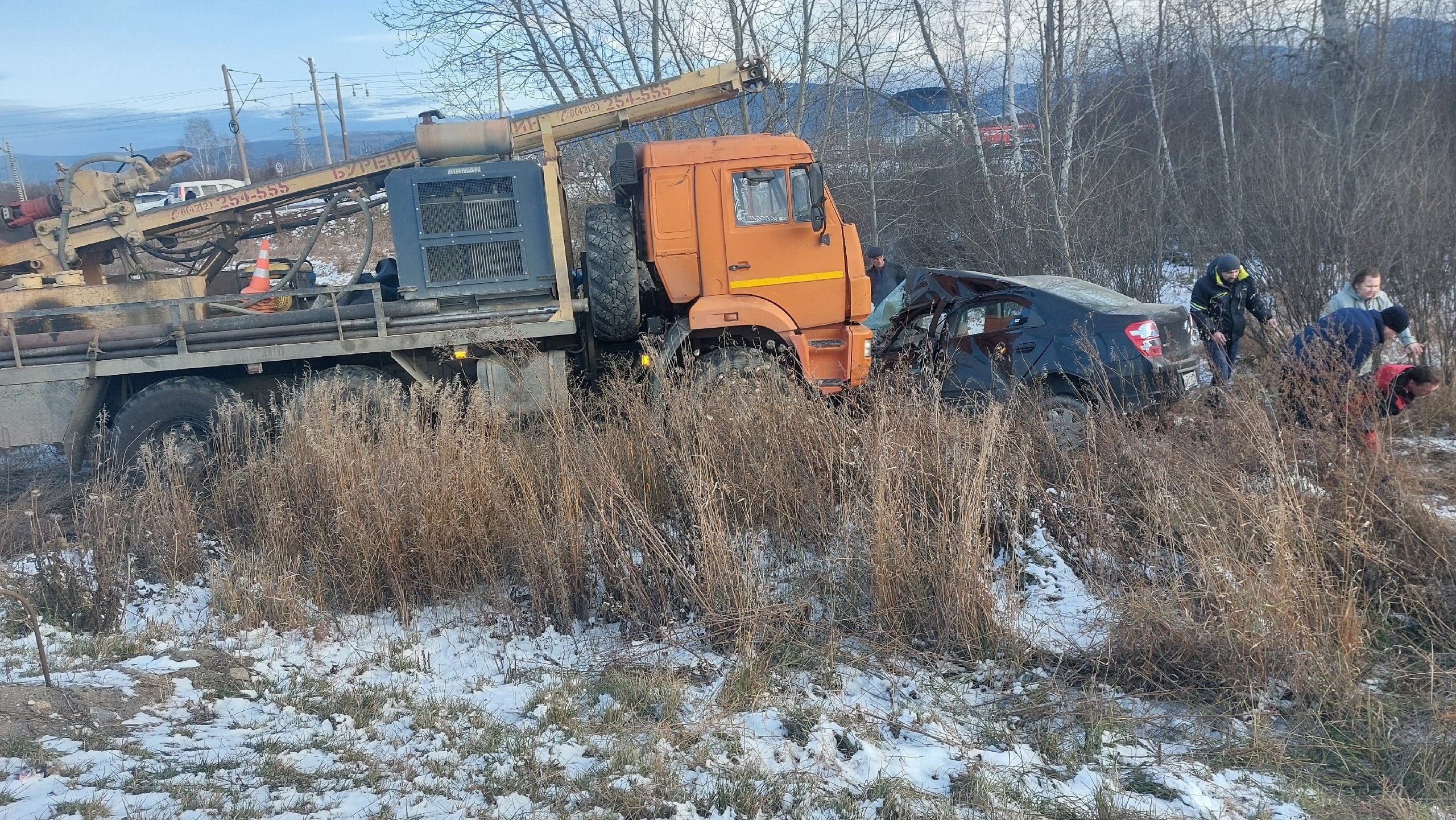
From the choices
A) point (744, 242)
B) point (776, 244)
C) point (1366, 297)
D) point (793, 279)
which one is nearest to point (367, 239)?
point (744, 242)

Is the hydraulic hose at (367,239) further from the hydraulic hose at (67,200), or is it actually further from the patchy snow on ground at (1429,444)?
the patchy snow on ground at (1429,444)

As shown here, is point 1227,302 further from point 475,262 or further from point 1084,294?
point 475,262

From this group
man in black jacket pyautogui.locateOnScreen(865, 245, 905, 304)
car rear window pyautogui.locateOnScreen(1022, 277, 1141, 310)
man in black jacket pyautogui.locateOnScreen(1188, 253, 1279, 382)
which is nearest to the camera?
car rear window pyautogui.locateOnScreen(1022, 277, 1141, 310)

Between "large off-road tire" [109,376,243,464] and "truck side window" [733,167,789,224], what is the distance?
177 inches

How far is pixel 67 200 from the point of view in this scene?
808 centimetres

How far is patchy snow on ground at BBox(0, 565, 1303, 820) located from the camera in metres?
3.07

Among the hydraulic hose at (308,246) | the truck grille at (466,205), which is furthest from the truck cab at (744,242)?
the hydraulic hose at (308,246)

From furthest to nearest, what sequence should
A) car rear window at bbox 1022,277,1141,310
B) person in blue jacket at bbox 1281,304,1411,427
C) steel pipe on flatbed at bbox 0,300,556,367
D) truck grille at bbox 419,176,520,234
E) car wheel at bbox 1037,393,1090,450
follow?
truck grille at bbox 419,176,520,234 → steel pipe on flatbed at bbox 0,300,556,367 → car rear window at bbox 1022,277,1141,310 → car wheel at bbox 1037,393,1090,450 → person in blue jacket at bbox 1281,304,1411,427

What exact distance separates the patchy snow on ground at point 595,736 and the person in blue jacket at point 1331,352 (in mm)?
1926

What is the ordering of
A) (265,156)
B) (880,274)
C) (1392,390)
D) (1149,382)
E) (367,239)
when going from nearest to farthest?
(1392,390) → (1149,382) → (367,239) → (880,274) → (265,156)

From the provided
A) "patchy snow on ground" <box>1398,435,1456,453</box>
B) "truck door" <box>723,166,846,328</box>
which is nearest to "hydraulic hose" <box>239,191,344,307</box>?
"truck door" <box>723,166,846,328</box>

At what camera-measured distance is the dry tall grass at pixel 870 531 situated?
3887mm

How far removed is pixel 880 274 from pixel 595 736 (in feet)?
28.3

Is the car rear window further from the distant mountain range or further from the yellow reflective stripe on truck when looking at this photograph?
the distant mountain range
